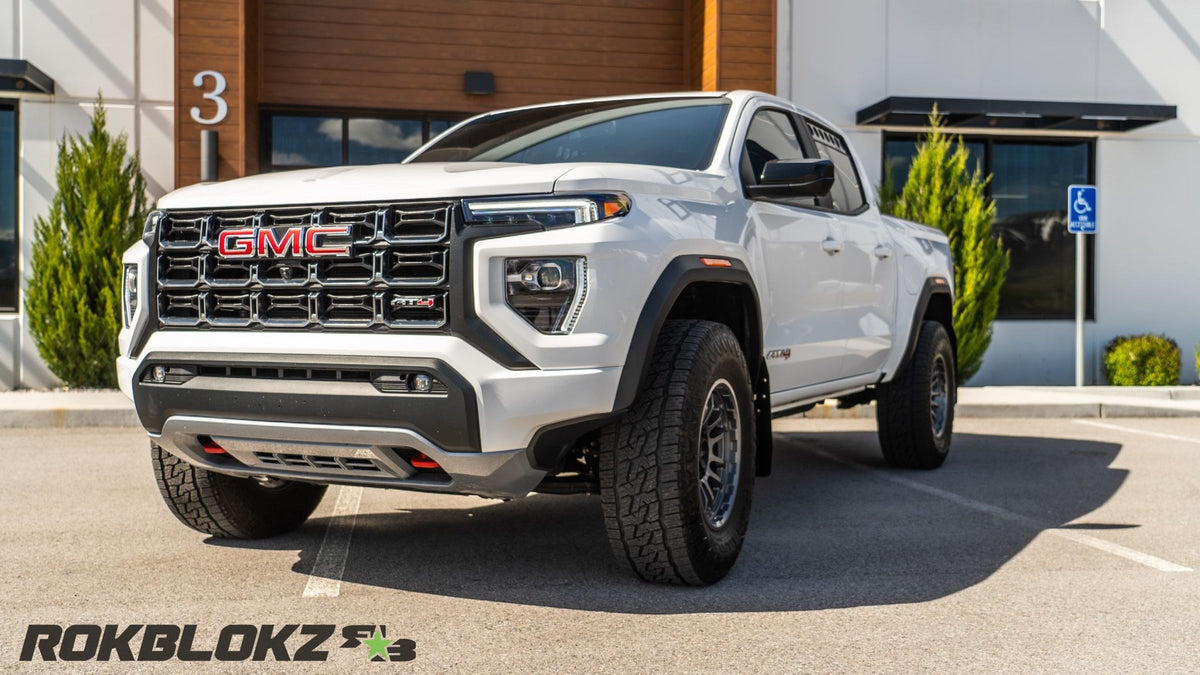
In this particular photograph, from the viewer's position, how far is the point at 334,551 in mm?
4910

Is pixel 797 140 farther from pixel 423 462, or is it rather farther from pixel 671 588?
pixel 423 462

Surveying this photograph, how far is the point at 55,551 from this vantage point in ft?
16.1

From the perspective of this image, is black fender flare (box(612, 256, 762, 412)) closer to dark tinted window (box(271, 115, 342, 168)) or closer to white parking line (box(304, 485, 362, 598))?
white parking line (box(304, 485, 362, 598))

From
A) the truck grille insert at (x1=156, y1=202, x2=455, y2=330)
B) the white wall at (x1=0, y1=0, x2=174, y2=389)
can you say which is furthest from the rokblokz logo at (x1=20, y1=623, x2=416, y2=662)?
the white wall at (x1=0, y1=0, x2=174, y2=389)

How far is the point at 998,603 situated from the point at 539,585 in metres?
1.67

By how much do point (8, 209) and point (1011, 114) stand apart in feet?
37.7

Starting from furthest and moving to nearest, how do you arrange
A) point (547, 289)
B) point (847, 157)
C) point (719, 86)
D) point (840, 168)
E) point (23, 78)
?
point (719, 86), point (23, 78), point (847, 157), point (840, 168), point (547, 289)

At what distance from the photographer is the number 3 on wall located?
12.2 meters

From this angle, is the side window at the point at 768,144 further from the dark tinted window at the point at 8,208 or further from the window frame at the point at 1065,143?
the dark tinted window at the point at 8,208

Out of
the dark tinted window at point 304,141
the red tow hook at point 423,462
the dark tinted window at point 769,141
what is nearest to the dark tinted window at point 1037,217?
the dark tinted window at point 304,141

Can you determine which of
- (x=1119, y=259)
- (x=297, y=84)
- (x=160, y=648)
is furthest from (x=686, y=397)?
(x=1119, y=259)

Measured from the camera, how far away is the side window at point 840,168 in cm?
623

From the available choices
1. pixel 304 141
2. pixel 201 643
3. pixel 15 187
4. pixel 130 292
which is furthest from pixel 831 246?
pixel 15 187

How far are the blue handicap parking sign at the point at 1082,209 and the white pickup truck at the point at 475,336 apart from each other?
905cm
